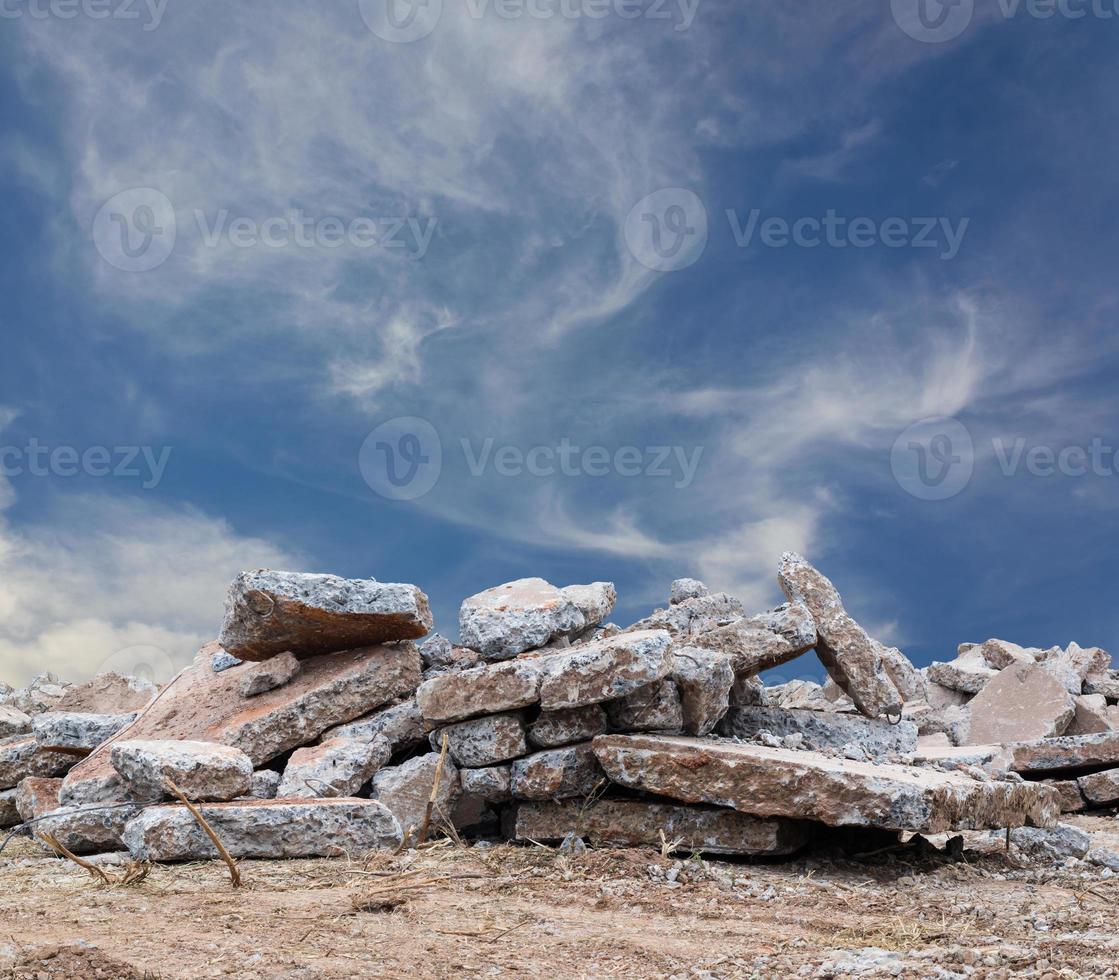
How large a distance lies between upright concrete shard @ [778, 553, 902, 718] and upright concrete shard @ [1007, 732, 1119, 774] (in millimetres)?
2111

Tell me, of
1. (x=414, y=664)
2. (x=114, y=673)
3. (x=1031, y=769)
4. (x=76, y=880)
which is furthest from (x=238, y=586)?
(x=1031, y=769)

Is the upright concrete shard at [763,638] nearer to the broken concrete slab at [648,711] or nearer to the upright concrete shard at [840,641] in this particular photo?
the upright concrete shard at [840,641]

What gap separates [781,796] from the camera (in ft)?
22.7

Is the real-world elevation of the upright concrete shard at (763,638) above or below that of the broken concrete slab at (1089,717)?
below

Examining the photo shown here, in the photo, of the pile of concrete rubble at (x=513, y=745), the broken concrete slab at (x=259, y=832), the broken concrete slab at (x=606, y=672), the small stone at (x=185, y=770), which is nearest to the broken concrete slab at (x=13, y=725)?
the pile of concrete rubble at (x=513, y=745)

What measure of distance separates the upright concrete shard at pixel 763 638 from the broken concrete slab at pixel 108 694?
9.29 metres

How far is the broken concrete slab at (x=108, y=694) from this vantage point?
14461mm

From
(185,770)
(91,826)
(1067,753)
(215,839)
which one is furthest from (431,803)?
(1067,753)

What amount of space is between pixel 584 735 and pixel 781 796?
1.59m

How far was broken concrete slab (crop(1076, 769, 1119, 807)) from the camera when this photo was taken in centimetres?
1029

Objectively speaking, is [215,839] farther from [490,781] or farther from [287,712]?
[287,712]

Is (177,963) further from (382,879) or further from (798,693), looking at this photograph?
(798,693)

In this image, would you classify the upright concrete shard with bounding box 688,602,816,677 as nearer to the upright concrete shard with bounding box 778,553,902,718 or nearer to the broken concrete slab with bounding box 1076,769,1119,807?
the upright concrete shard with bounding box 778,553,902,718

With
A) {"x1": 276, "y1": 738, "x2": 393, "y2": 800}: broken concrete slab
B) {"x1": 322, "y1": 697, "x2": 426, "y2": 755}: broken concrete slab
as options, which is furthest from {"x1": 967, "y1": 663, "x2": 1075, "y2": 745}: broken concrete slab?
A: {"x1": 276, "y1": 738, "x2": 393, "y2": 800}: broken concrete slab
